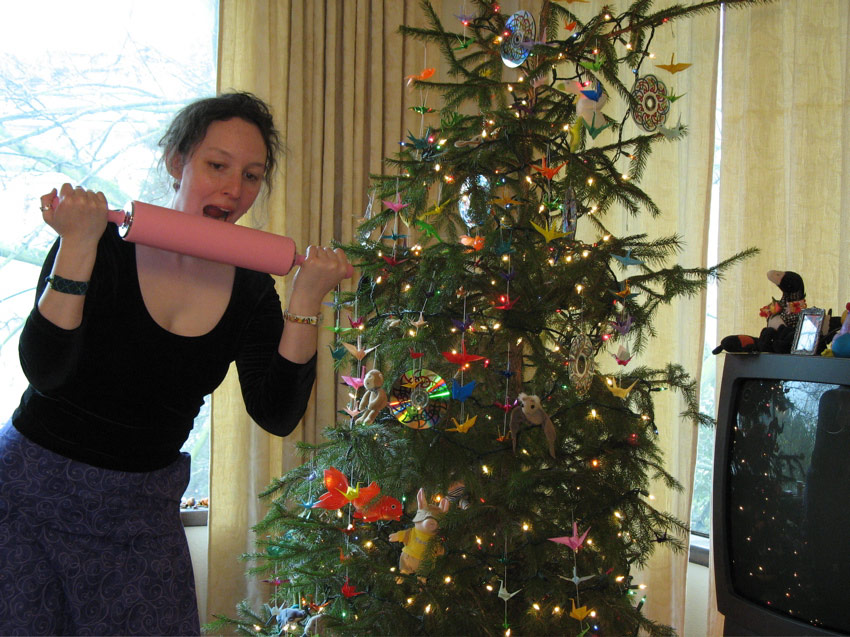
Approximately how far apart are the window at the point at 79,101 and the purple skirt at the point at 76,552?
5.15 feet

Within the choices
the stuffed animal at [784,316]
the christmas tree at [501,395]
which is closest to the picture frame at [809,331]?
the stuffed animal at [784,316]

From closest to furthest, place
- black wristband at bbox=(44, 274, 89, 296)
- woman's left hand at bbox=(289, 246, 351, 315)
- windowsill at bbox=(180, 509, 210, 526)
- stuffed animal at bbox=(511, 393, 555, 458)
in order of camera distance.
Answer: black wristband at bbox=(44, 274, 89, 296)
woman's left hand at bbox=(289, 246, 351, 315)
stuffed animal at bbox=(511, 393, 555, 458)
windowsill at bbox=(180, 509, 210, 526)

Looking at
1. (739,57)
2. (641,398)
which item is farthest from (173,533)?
(739,57)

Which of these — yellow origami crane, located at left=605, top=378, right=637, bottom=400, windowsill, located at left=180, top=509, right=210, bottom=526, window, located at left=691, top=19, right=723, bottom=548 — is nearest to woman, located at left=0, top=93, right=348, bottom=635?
yellow origami crane, located at left=605, top=378, right=637, bottom=400

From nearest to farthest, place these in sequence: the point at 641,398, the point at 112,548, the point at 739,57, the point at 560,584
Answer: the point at 112,548, the point at 560,584, the point at 641,398, the point at 739,57

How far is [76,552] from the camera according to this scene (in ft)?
3.47

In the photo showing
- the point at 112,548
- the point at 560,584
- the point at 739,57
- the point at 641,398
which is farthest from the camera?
the point at 739,57

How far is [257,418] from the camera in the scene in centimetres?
127

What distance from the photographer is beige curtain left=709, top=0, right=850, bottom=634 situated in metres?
2.39

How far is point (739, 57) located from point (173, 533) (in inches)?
92.9

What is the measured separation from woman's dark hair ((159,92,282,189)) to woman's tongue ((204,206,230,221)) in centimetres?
9

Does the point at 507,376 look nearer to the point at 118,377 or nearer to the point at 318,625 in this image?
the point at 318,625

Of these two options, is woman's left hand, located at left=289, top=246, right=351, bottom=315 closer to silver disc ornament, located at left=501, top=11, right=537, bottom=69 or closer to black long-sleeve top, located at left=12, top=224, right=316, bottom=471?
black long-sleeve top, located at left=12, top=224, right=316, bottom=471

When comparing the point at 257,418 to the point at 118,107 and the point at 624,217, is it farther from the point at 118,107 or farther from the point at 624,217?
the point at 624,217
